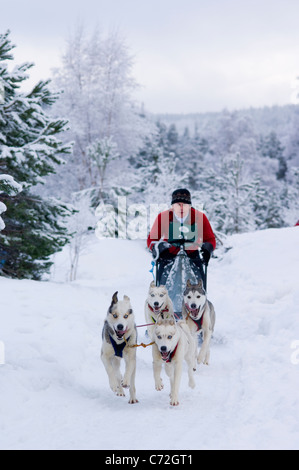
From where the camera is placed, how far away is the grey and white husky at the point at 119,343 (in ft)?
13.8

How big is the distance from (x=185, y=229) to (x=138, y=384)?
216cm

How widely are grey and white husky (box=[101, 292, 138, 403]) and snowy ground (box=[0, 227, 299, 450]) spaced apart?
0.79 feet

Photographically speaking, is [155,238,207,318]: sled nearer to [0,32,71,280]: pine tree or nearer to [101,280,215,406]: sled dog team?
[101,280,215,406]: sled dog team

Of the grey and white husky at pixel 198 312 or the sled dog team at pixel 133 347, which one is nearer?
the sled dog team at pixel 133 347

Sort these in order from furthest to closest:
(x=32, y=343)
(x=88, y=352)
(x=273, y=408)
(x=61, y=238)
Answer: (x=61, y=238) < (x=88, y=352) < (x=32, y=343) < (x=273, y=408)

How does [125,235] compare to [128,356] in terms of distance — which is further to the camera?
[125,235]

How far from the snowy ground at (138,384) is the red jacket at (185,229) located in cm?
168

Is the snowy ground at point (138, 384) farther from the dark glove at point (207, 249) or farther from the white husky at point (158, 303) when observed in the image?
the dark glove at point (207, 249)

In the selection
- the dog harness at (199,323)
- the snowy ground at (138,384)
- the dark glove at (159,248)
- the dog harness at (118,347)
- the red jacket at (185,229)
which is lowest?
the snowy ground at (138,384)

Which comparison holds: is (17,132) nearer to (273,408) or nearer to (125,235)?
(273,408)

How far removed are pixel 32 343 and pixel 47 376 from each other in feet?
3.60

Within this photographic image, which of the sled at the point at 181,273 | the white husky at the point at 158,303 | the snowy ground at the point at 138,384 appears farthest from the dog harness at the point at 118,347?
the sled at the point at 181,273

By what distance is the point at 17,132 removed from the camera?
35.4ft
